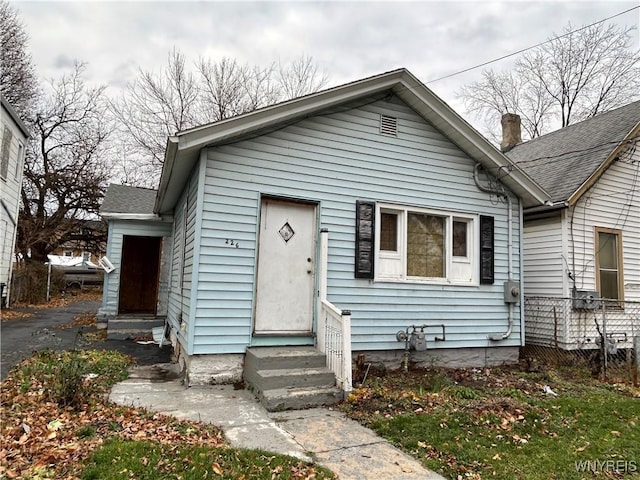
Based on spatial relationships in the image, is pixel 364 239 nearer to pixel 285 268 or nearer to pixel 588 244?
pixel 285 268

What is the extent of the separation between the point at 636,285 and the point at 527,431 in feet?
24.5

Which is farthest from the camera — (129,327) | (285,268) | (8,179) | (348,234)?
(8,179)

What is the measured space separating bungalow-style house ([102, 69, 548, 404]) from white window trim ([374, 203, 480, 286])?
0.9 inches

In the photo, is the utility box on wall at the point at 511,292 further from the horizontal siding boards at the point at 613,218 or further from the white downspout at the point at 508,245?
the horizontal siding boards at the point at 613,218

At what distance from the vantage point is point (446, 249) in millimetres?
7102

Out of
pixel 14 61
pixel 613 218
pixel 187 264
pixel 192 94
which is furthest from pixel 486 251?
pixel 14 61

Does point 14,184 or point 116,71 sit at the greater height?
point 116,71

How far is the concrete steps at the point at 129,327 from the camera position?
31.1 feet

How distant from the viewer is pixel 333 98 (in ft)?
20.1

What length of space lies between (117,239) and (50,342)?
3601 mm

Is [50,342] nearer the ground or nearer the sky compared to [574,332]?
nearer the ground

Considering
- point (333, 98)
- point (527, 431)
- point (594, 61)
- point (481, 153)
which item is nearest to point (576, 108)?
point (594, 61)

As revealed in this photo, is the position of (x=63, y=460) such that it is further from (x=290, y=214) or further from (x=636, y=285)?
(x=636, y=285)

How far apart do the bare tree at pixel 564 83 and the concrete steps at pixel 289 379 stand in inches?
818
